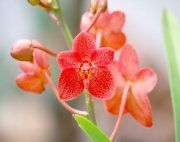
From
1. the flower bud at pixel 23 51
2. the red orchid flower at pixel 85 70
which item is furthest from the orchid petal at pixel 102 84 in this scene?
the flower bud at pixel 23 51

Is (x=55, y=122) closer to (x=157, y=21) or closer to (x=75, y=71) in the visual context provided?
(x=157, y=21)

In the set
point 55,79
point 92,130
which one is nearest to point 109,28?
point 92,130

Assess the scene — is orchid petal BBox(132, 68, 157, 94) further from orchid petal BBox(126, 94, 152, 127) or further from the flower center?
the flower center

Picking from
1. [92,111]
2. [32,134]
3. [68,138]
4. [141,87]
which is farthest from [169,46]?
[32,134]

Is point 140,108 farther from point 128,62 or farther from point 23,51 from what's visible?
point 23,51

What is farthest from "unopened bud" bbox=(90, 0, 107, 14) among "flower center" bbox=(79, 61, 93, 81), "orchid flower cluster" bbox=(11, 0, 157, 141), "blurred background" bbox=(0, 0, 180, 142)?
"blurred background" bbox=(0, 0, 180, 142)

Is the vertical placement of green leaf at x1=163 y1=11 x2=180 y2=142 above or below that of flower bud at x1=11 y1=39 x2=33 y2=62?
below

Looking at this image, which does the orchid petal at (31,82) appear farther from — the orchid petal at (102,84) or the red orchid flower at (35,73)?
the orchid petal at (102,84)

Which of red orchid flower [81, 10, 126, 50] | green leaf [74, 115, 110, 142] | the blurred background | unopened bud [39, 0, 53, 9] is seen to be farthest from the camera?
the blurred background
